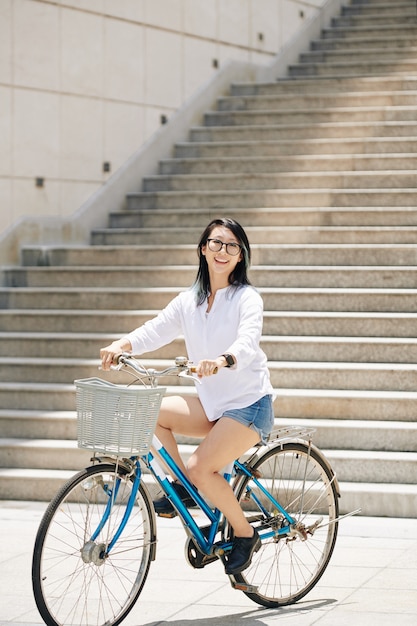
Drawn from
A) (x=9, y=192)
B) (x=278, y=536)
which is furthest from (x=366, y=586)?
(x=9, y=192)

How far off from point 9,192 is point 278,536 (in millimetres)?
6294

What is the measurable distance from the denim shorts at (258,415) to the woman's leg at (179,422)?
5.5 inches

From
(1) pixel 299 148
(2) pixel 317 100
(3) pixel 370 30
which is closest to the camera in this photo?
(1) pixel 299 148

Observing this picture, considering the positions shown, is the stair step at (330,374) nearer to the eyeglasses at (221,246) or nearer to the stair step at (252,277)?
the stair step at (252,277)

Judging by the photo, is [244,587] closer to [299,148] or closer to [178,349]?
[178,349]

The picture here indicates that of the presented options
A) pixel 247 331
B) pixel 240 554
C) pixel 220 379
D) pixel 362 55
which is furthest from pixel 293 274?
pixel 362 55

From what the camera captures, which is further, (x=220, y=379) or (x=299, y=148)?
(x=299, y=148)

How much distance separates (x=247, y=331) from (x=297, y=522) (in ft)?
3.54

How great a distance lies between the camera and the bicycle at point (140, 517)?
4.66 metres

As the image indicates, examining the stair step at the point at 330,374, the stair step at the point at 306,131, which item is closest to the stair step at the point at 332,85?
the stair step at the point at 306,131

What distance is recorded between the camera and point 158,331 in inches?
211

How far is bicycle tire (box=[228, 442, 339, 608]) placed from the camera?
218 inches

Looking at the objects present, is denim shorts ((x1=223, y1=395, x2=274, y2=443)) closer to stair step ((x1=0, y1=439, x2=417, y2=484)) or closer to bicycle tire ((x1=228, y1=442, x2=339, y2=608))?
bicycle tire ((x1=228, y1=442, x2=339, y2=608))

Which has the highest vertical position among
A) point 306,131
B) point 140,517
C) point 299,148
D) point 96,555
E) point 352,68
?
point 352,68
